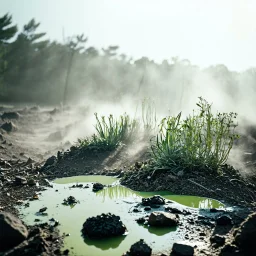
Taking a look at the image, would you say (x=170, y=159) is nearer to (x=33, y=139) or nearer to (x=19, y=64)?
(x=33, y=139)

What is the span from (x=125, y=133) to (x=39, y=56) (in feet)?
83.0

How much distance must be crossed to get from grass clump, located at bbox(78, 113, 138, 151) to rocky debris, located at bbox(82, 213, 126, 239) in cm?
524

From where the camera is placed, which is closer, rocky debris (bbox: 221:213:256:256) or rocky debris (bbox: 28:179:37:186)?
rocky debris (bbox: 221:213:256:256)

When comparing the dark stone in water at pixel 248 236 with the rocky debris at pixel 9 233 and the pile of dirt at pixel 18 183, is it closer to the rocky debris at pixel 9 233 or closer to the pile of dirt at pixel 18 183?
the rocky debris at pixel 9 233

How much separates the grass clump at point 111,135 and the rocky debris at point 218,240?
5.91 m

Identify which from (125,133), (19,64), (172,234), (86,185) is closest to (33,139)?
(125,133)

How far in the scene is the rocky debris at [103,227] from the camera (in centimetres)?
471

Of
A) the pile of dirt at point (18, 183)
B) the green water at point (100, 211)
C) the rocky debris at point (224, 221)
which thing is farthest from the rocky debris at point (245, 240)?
the pile of dirt at point (18, 183)

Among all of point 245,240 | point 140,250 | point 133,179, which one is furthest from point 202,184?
point 140,250

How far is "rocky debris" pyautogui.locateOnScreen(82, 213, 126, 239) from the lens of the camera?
4714 millimetres

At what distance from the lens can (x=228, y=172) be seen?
23.8 ft

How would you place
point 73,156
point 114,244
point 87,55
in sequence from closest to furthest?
point 114,244, point 73,156, point 87,55

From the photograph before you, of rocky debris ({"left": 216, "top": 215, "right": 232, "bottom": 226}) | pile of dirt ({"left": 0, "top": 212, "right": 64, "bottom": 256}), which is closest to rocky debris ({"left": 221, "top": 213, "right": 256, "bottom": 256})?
rocky debris ({"left": 216, "top": 215, "right": 232, "bottom": 226})

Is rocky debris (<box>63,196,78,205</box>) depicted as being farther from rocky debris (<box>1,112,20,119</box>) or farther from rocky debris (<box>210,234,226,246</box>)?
rocky debris (<box>1,112,20,119</box>)
